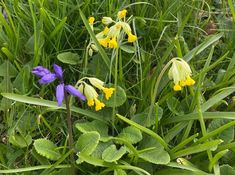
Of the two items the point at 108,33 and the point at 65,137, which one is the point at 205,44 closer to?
the point at 108,33

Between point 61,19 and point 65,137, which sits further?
point 61,19

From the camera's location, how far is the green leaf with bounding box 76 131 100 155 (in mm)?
1825

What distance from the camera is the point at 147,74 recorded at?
2164 millimetres

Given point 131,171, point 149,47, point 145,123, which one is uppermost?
point 149,47

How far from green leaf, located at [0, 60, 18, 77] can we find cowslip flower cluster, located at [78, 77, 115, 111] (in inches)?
16.3

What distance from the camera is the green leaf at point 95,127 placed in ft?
6.36

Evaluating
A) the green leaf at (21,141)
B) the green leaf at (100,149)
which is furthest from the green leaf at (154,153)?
the green leaf at (21,141)

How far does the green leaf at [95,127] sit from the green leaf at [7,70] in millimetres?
433

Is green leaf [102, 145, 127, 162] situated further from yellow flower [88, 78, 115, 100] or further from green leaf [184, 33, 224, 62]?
green leaf [184, 33, 224, 62]

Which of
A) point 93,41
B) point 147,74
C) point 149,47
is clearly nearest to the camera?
point 93,41

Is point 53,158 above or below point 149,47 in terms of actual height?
below

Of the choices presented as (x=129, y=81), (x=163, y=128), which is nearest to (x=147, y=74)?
(x=129, y=81)

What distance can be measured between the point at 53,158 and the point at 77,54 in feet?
1.72

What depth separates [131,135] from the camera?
1.95m
